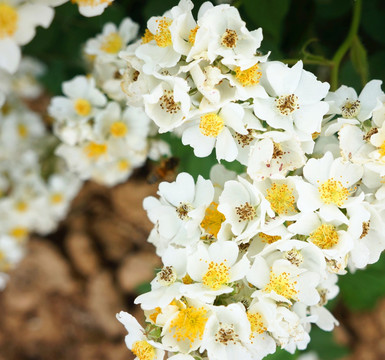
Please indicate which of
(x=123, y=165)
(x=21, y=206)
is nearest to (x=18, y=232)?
(x=21, y=206)

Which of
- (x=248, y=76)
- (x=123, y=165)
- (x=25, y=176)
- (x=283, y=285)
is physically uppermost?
(x=248, y=76)

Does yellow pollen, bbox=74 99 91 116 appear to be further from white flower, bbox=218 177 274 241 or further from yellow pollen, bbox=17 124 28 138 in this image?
yellow pollen, bbox=17 124 28 138

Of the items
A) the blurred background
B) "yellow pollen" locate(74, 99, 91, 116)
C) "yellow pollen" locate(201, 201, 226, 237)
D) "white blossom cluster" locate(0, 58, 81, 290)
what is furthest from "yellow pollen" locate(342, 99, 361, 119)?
the blurred background

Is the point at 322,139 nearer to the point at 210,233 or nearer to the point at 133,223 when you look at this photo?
the point at 210,233

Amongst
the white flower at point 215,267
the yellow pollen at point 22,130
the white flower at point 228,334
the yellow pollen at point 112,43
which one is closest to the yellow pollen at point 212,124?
the white flower at point 215,267

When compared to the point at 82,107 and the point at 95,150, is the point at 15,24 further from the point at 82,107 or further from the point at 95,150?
the point at 95,150
